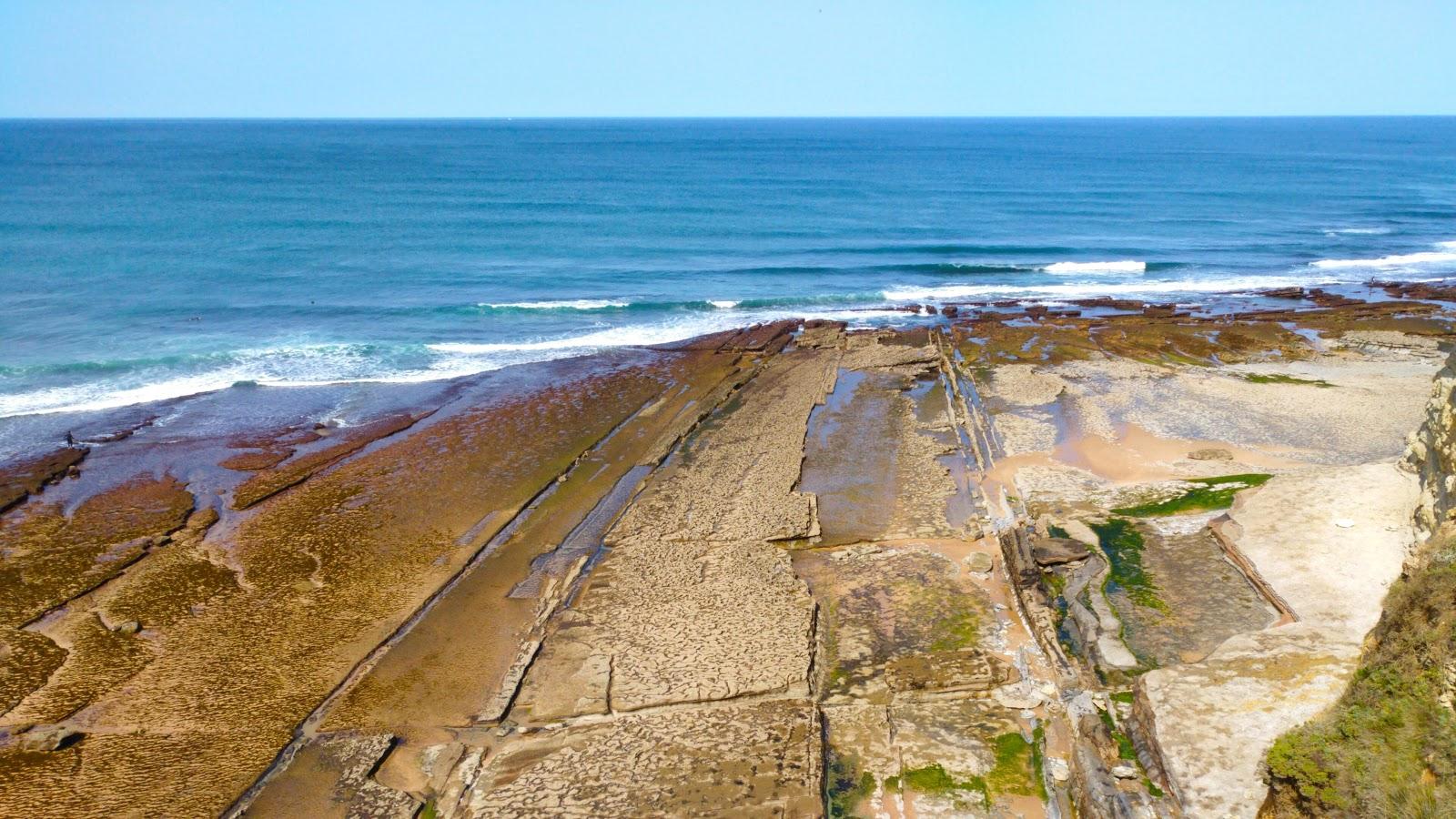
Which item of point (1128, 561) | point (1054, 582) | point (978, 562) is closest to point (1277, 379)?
point (1128, 561)

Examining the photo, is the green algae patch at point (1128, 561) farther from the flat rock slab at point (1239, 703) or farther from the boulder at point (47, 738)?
the boulder at point (47, 738)

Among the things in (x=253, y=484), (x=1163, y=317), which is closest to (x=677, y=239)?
(x=1163, y=317)

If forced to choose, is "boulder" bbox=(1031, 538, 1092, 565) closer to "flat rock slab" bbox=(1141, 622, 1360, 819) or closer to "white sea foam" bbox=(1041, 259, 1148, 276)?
"flat rock slab" bbox=(1141, 622, 1360, 819)

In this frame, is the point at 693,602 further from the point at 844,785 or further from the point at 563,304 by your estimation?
the point at 563,304

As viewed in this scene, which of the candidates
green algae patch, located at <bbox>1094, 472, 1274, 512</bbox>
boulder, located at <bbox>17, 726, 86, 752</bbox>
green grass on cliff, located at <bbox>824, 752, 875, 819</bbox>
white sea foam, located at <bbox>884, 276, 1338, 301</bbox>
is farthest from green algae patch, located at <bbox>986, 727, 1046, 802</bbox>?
white sea foam, located at <bbox>884, 276, 1338, 301</bbox>

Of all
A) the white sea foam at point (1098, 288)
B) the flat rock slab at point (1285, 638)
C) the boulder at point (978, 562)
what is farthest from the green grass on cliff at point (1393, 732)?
the white sea foam at point (1098, 288)

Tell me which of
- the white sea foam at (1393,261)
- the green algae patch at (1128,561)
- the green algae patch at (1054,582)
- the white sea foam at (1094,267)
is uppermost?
the white sea foam at (1393,261)
